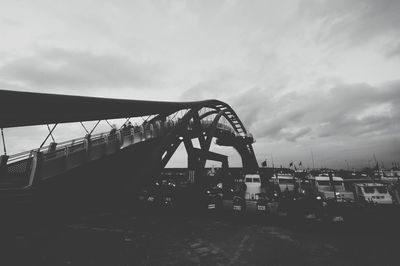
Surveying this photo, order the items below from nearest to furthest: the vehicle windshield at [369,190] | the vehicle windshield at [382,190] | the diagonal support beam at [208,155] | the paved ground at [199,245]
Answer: the paved ground at [199,245] < the vehicle windshield at [382,190] < the vehicle windshield at [369,190] < the diagonal support beam at [208,155]

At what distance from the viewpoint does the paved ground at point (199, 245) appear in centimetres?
697

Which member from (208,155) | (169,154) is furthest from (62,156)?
(208,155)

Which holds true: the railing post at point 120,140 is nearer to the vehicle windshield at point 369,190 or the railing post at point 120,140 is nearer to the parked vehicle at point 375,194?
the parked vehicle at point 375,194

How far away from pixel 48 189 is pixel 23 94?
546cm

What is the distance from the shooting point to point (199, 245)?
28.1ft

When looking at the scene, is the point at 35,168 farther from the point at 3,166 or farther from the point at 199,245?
the point at 199,245

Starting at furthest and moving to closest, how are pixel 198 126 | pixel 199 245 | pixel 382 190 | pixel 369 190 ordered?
pixel 198 126 → pixel 369 190 → pixel 382 190 → pixel 199 245

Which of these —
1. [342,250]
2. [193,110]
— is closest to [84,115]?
[193,110]

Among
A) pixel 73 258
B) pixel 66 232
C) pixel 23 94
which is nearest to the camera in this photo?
pixel 73 258

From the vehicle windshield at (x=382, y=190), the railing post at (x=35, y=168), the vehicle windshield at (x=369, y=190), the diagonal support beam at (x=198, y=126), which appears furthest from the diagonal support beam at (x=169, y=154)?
the vehicle windshield at (x=382, y=190)

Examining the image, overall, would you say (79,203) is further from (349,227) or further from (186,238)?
(349,227)

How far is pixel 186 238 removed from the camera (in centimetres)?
945

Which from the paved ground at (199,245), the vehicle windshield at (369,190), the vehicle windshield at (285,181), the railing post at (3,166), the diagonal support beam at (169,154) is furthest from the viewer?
the diagonal support beam at (169,154)

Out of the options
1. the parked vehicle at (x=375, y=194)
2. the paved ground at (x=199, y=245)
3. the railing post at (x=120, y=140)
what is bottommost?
the paved ground at (x=199, y=245)
